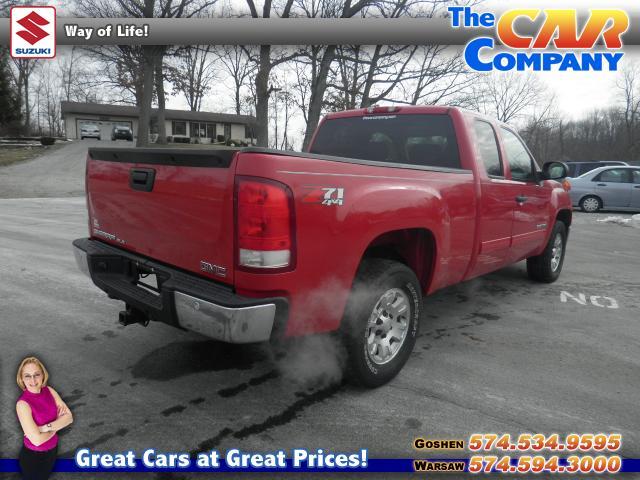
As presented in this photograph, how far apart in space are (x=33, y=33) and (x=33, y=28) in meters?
0.18

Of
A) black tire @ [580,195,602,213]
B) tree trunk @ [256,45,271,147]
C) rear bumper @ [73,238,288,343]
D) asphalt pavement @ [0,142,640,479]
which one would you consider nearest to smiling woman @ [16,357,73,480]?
asphalt pavement @ [0,142,640,479]

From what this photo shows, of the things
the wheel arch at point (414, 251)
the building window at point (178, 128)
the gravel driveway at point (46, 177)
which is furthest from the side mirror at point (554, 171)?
the building window at point (178, 128)

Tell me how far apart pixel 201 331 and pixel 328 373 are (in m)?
1.11

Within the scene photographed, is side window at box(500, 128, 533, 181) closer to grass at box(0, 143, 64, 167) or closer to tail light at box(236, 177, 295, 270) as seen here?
tail light at box(236, 177, 295, 270)

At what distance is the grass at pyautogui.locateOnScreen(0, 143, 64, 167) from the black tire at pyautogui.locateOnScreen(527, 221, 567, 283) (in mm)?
26978

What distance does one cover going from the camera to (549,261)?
575 cm

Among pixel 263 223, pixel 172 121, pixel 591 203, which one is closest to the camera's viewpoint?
pixel 263 223

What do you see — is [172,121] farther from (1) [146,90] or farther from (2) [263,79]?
(2) [263,79]

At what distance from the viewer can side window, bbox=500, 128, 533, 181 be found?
4.53 metres

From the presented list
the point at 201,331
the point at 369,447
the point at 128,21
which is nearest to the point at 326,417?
the point at 369,447

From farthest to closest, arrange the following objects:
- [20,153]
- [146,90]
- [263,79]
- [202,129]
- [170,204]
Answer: [202,129], [20,153], [146,90], [263,79], [170,204]

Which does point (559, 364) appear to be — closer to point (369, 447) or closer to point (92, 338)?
point (369, 447)

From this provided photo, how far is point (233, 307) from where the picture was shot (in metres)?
2.26

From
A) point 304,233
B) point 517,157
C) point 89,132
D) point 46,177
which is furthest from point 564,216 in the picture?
point 89,132
